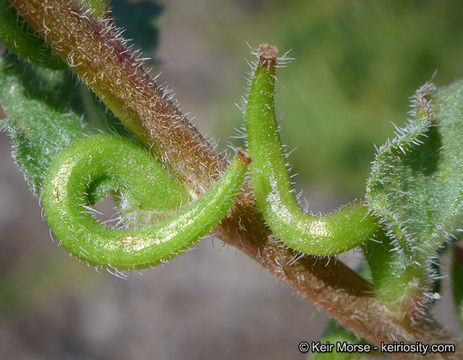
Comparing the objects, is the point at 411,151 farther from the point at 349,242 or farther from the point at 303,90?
the point at 303,90


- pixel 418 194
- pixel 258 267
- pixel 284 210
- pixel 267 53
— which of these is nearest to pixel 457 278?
pixel 418 194

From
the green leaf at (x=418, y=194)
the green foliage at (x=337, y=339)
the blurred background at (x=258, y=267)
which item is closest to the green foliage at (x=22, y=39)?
the green leaf at (x=418, y=194)

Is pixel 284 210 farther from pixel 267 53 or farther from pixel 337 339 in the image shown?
pixel 337 339

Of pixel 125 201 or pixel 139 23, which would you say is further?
pixel 139 23

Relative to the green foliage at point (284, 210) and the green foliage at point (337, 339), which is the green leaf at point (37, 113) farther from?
the green foliage at point (337, 339)

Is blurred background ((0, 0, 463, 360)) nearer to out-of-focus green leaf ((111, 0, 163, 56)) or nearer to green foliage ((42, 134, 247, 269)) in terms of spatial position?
out-of-focus green leaf ((111, 0, 163, 56))

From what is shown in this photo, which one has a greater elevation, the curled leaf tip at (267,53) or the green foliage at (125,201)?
the curled leaf tip at (267,53)
